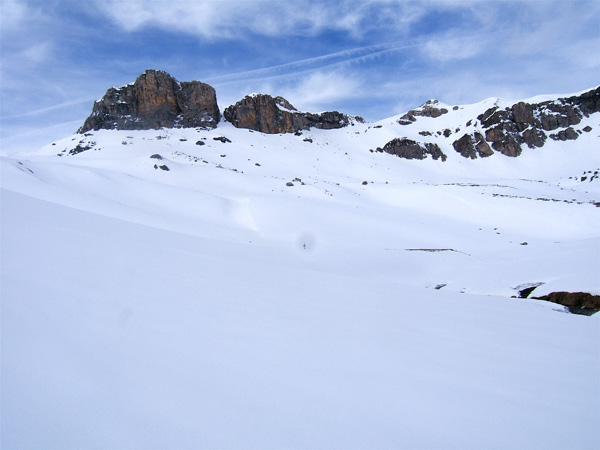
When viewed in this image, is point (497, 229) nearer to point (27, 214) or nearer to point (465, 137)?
point (27, 214)

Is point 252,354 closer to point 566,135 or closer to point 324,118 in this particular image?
point 324,118

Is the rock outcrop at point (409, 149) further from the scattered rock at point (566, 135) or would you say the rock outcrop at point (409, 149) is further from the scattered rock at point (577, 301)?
the scattered rock at point (577, 301)

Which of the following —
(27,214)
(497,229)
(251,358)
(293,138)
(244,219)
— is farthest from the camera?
(293,138)

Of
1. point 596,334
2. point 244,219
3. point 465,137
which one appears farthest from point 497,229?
point 465,137

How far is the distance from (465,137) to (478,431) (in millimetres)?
69547

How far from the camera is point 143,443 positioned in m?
1.30

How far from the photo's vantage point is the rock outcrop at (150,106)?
53.8 m

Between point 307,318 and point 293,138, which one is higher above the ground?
point 293,138

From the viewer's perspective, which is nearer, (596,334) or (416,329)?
(416,329)

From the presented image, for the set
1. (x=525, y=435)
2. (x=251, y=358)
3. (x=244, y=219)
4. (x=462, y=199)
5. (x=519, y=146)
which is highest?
(x=519, y=146)

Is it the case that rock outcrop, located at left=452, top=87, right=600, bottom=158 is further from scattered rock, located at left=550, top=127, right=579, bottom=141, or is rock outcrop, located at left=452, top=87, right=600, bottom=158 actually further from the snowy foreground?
the snowy foreground

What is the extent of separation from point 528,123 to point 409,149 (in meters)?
26.0

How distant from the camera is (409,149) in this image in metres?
59.0

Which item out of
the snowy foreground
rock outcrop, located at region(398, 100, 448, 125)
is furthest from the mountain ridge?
the snowy foreground
